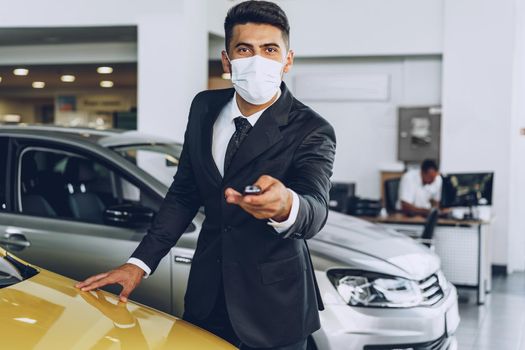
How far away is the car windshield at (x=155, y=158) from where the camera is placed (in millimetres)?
3945

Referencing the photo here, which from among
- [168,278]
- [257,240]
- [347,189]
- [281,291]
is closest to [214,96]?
[257,240]

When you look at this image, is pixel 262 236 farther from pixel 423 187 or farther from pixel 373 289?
pixel 423 187

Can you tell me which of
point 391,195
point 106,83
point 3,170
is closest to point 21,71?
point 106,83

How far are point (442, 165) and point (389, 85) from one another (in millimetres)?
1346

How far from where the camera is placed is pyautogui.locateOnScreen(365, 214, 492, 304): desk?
23.9 feet

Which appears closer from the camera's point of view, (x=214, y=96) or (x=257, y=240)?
(x=257, y=240)

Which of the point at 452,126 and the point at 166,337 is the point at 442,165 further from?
the point at 166,337

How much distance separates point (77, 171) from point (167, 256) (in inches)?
57.8

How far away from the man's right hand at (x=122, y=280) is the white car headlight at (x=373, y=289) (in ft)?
4.23

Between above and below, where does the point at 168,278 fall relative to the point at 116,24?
below

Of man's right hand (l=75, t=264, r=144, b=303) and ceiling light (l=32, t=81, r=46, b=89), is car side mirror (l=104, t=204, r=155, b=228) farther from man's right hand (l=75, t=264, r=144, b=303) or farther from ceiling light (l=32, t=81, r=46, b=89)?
ceiling light (l=32, t=81, r=46, b=89)

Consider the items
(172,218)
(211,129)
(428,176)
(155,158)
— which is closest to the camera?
(211,129)

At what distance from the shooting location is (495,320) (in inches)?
255

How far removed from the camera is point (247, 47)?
7.40ft
